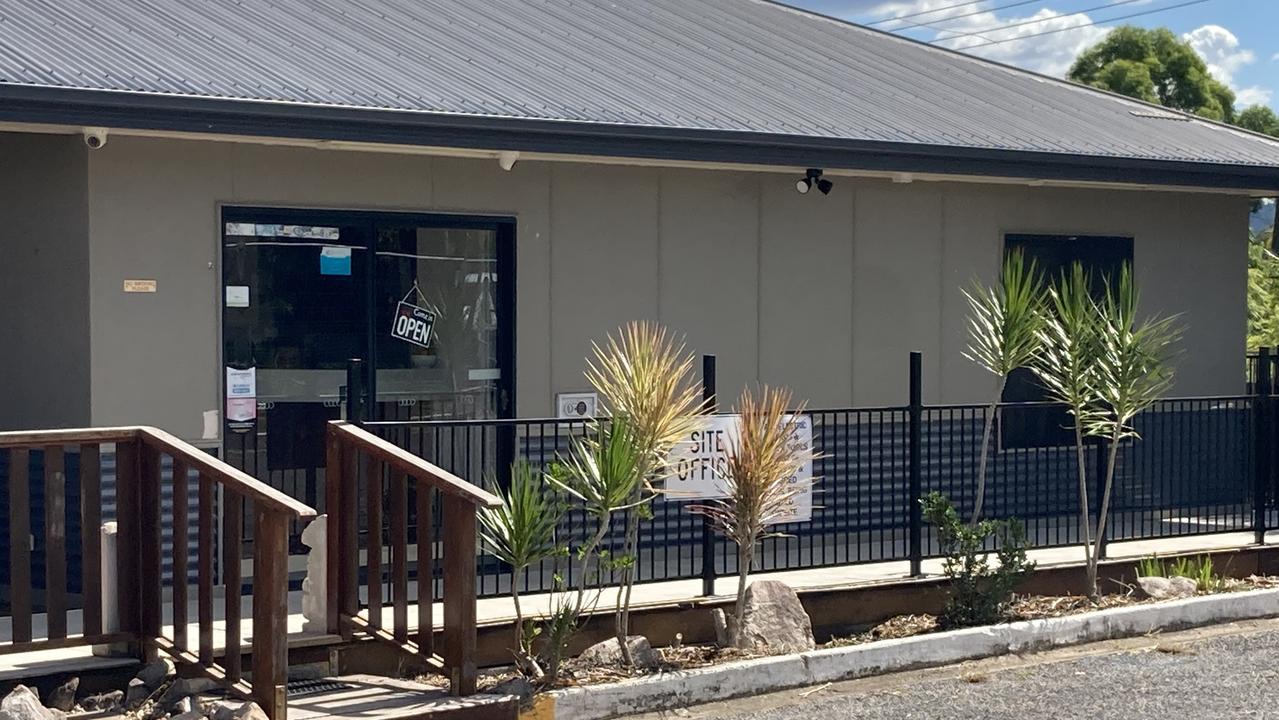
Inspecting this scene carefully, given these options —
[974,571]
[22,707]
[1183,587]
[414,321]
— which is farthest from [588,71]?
[22,707]

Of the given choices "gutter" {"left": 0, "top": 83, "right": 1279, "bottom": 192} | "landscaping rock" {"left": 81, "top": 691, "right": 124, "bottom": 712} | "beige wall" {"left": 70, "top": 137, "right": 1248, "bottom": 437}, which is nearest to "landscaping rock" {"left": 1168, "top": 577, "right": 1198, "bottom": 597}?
"beige wall" {"left": 70, "top": 137, "right": 1248, "bottom": 437}

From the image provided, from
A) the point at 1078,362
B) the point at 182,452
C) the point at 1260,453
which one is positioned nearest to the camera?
the point at 182,452

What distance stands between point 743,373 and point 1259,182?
482 cm

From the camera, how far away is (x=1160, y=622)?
33.0 ft

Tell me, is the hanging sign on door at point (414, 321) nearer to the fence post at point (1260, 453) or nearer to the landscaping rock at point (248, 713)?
the landscaping rock at point (248, 713)

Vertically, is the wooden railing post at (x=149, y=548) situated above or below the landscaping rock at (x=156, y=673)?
above

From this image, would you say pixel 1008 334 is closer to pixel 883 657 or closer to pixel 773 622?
pixel 883 657

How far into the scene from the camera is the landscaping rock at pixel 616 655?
8.41 metres

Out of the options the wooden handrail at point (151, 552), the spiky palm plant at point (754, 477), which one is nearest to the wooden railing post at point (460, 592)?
the wooden handrail at point (151, 552)

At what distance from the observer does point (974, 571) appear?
9.67m

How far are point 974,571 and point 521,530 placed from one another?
3185mm

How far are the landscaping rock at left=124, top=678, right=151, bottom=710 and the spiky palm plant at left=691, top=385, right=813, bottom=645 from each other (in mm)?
3171

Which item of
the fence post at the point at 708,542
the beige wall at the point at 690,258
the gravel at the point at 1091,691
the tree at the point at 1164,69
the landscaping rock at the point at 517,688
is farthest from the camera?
the tree at the point at 1164,69

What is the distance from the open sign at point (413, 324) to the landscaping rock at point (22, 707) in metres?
4.12
